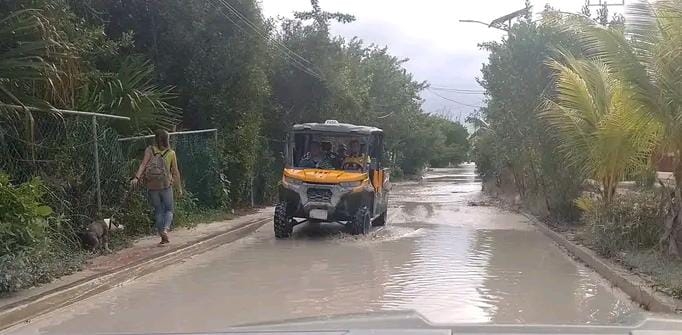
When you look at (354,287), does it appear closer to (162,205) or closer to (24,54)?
(162,205)

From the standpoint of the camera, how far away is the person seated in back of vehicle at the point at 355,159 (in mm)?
14750

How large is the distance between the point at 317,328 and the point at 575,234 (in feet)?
39.7

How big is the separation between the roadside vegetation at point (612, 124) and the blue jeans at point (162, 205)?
642 centimetres

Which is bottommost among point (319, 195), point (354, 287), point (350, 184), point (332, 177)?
point (354, 287)

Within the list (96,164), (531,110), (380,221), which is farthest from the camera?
(531,110)

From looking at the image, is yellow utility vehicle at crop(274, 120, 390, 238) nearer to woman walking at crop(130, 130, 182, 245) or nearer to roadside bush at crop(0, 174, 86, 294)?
woman walking at crop(130, 130, 182, 245)

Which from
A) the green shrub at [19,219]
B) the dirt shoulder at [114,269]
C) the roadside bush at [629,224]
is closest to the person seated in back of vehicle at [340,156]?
the dirt shoulder at [114,269]

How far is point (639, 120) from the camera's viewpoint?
997 centimetres

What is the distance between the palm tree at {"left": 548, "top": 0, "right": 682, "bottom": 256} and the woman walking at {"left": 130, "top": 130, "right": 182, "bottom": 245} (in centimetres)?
647

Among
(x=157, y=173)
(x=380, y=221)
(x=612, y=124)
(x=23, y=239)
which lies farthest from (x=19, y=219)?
(x=380, y=221)

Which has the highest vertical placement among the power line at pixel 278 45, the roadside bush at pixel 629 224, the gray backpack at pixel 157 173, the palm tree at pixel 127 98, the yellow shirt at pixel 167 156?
the power line at pixel 278 45

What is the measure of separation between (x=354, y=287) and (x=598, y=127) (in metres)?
5.32

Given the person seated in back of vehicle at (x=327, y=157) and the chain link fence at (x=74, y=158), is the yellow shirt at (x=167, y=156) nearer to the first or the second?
the chain link fence at (x=74, y=158)

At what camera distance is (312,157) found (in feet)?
49.0
